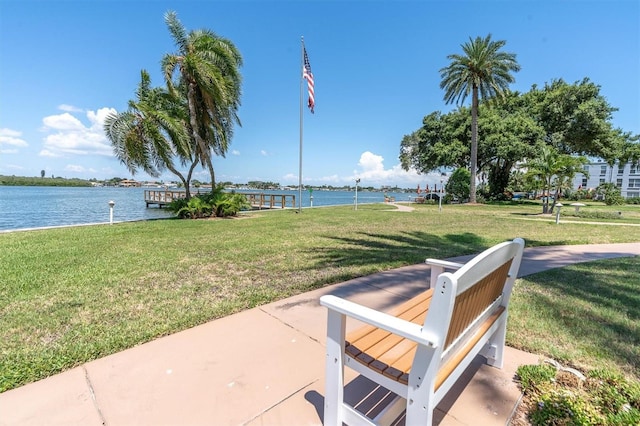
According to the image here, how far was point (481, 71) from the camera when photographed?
2183 cm

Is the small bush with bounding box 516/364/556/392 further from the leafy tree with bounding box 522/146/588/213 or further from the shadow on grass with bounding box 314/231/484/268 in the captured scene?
the leafy tree with bounding box 522/146/588/213

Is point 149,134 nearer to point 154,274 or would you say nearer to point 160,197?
point 154,274

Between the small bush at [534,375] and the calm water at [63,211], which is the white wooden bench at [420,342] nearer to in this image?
the small bush at [534,375]

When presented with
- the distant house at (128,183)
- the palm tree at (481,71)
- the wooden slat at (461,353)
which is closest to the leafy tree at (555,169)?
the palm tree at (481,71)

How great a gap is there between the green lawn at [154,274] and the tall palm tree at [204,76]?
7.25 m

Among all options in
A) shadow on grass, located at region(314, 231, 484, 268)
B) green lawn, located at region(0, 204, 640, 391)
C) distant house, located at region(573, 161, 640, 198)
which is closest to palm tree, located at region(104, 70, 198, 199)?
green lawn, located at region(0, 204, 640, 391)

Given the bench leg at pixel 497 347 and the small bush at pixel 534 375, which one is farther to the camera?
the bench leg at pixel 497 347

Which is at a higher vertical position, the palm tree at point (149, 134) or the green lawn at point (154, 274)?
the palm tree at point (149, 134)

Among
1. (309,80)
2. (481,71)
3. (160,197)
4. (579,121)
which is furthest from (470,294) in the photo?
(160,197)

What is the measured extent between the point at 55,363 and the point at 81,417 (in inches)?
32.4

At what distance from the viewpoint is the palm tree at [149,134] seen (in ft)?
41.2

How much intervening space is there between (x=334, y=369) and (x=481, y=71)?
26130 millimetres

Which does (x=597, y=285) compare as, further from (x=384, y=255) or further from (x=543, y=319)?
(x=384, y=255)

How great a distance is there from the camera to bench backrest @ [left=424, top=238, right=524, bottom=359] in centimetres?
123
